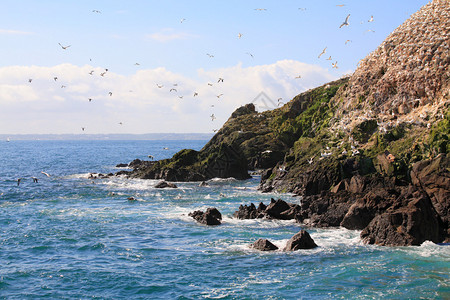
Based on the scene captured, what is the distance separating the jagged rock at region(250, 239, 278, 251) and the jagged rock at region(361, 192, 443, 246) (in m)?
6.64

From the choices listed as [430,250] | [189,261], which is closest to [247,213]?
[189,261]

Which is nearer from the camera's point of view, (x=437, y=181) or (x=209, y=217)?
(x=437, y=181)

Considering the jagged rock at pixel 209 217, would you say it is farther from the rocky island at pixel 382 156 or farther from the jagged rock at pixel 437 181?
the jagged rock at pixel 437 181

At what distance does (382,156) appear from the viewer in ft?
173

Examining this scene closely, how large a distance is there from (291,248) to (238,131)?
Answer: 71980 mm

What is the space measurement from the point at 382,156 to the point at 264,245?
79.0ft

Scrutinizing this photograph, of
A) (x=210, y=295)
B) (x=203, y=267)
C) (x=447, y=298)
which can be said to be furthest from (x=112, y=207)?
(x=447, y=298)

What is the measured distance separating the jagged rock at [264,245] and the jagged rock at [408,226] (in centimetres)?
664

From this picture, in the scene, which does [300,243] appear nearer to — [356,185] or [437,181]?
[356,185]

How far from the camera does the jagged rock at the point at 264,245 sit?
Answer: 111 ft

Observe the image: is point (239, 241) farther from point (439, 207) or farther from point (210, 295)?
point (439, 207)

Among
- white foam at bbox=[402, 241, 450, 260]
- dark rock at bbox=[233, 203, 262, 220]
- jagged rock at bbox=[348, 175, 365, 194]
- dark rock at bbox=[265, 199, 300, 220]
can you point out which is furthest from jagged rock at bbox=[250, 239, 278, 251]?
jagged rock at bbox=[348, 175, 365, 194]

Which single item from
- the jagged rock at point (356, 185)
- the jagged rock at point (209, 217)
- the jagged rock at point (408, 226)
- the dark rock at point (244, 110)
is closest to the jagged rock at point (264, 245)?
the jagged rock at point (408, 226)

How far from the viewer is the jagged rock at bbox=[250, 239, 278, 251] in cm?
3388
